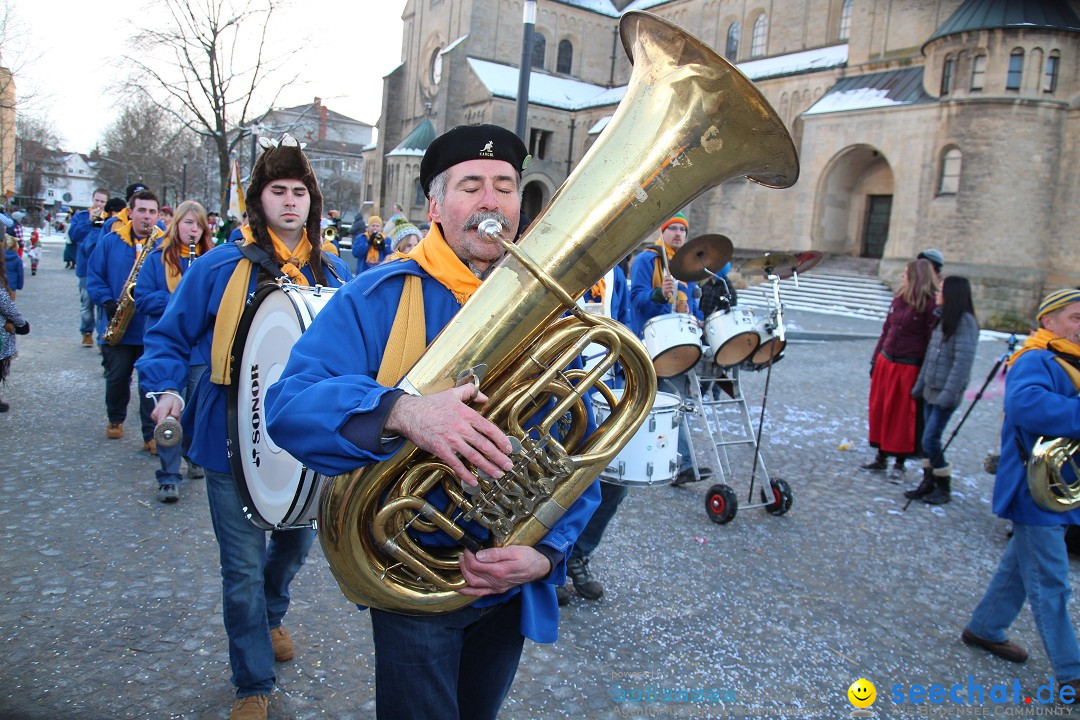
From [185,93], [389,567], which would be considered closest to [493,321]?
[389,567]

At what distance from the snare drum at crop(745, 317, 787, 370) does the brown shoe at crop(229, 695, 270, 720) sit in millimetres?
4428

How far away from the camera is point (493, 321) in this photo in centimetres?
163

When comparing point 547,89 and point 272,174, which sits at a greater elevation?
point 547,89

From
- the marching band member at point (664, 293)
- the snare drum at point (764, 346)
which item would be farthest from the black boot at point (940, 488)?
the marching band member at point (664, 293)

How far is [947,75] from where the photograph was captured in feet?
81.3

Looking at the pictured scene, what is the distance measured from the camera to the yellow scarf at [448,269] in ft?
6.32

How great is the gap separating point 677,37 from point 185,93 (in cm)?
2751

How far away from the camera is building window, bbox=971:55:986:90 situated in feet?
78.6

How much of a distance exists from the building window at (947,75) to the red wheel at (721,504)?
25120 mm

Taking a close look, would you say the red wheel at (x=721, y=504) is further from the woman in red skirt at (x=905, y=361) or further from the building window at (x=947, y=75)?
the building window at (x=947, y=75)

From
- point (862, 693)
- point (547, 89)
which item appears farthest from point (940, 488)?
point (547, 89)

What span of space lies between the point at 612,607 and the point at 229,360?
255 centimetres

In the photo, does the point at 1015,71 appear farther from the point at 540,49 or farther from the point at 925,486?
the point at 540,49

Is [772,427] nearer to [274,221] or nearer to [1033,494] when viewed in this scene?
[1033,494]
